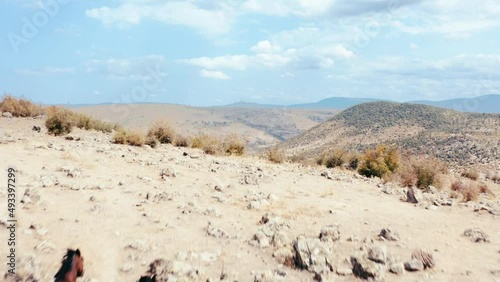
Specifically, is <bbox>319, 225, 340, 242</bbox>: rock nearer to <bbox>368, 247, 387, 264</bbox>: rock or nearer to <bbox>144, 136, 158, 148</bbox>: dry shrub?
<bbox>368, 247, 387, 264</bbox>: rock

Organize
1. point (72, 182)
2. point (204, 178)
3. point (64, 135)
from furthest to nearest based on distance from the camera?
point (64, 135), point (204, 178), point (72, 182)

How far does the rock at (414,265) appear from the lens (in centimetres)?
623

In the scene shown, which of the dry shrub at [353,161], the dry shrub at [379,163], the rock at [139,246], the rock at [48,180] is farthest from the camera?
the dry shrub at [353,161]

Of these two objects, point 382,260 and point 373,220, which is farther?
point 373,220

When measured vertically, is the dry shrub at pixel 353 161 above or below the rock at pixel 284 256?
below

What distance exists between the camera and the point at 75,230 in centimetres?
713

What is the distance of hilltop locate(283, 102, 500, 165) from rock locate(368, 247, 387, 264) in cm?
2388

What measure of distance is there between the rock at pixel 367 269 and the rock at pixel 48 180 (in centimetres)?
753

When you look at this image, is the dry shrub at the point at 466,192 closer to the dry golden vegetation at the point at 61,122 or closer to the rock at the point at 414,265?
the rock at the point at 414,265

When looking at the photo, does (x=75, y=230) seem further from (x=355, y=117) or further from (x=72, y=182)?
(x=355, y=117)

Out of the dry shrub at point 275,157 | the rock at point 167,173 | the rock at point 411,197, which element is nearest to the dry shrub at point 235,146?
the dry shrub at point 275,157

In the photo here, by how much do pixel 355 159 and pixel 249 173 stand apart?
10.4 m

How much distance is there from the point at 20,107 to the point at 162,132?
9.93m

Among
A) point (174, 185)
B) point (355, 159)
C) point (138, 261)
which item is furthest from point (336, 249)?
point (355, 159)
